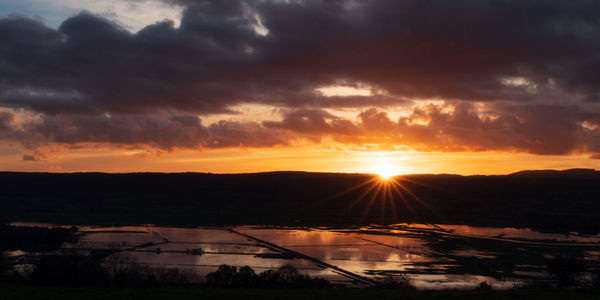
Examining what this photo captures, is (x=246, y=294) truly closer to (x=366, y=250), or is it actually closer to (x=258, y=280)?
(x=258, y=280)

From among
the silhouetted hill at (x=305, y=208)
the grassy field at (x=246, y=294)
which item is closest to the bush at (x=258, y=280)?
the grassy field at (x=246, y=294)

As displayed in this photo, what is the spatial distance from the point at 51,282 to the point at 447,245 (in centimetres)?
6376

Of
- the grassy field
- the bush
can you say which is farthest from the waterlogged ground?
the grassy field

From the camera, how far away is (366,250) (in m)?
84.4

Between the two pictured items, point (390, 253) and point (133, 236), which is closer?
point (390, 253)

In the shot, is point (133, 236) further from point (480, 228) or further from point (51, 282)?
point (480, 228)

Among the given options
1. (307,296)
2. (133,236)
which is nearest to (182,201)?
(133,236)

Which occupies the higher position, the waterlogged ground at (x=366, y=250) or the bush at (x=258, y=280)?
the bush at (x=258, y=280)

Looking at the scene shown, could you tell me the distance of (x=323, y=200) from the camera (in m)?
193

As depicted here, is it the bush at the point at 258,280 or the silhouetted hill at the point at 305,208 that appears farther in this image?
the silhouetted hill at the point at 305,208

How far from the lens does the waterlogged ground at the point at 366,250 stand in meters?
63.0

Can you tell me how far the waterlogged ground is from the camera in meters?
63.0

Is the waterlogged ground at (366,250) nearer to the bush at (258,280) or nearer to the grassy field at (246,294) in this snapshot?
the bush at (258,280)

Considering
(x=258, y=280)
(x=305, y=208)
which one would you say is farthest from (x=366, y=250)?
(x=305, y=208)
